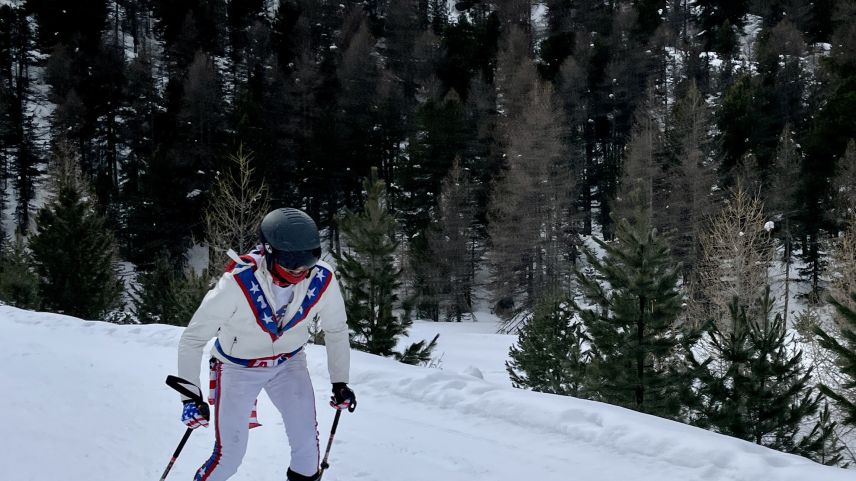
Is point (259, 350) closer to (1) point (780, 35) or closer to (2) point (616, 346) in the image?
(2) point (616, 346)

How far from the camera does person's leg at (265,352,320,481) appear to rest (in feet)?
11.8

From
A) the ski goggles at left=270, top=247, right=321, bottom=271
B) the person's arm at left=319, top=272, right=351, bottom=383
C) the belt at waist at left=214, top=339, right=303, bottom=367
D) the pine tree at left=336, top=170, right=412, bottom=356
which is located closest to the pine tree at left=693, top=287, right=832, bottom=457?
the pine tree at left=336, top=170, right=412, bottom=356

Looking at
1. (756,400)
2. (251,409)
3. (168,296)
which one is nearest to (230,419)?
(251,409)

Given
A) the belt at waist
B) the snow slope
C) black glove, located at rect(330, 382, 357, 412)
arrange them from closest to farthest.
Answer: the belt at waist, black glove, located at rect(330, 382, 357, 412), the snow slope

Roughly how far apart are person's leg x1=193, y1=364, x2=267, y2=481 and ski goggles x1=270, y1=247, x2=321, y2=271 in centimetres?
67

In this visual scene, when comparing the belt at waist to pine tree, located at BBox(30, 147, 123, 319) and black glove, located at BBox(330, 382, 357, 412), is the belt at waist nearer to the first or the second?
black glove, located at BBox(330, 382, 357, 412)

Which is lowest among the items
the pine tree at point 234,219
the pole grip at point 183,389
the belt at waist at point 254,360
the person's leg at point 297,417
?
the person's leg at point 297,417

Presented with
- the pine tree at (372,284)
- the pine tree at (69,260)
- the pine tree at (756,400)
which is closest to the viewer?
the pine tree at (756,400)

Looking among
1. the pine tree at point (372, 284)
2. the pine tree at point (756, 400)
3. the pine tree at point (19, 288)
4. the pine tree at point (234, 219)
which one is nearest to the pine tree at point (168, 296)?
the pine tree at point (234, 219)

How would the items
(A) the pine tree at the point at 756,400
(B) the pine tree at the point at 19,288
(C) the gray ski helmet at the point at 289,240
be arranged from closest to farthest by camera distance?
(C) the gray ski helmet at the point at 289,240 → (A) the pine tree at the point at 756,400 → (B) the pine tree at the point at 19,288

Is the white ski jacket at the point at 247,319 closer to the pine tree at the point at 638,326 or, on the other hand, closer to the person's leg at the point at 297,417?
the person's leg at the point at 297,417

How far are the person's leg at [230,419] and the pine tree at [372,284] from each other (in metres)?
10.3

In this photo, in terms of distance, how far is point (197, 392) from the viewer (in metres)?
3.39

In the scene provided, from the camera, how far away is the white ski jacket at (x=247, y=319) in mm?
3375
